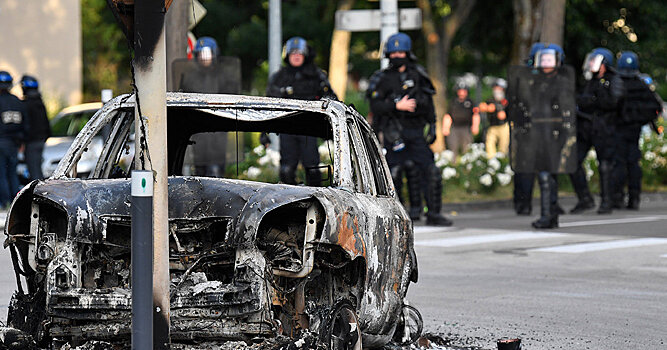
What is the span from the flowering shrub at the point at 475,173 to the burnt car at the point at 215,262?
569 inches

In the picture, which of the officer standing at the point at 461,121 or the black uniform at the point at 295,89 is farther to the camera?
the officer standing at the point at 461,121

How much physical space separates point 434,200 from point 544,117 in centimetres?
182

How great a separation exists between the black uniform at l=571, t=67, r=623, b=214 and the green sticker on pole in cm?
1396

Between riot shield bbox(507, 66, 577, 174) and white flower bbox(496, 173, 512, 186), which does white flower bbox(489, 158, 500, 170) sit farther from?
riot shield bbox(507, 66, 577, 174)

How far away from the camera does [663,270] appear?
11977mm

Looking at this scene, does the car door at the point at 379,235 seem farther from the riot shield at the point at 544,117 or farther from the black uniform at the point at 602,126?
the black uniform at the point at 602,126

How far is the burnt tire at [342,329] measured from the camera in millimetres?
5980

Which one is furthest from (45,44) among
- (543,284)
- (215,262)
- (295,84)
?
(215,262)

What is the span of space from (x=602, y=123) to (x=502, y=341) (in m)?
12.5

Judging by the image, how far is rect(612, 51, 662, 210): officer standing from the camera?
19.0 m

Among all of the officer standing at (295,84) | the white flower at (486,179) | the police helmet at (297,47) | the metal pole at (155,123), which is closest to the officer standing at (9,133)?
the officer standing at (295,84)

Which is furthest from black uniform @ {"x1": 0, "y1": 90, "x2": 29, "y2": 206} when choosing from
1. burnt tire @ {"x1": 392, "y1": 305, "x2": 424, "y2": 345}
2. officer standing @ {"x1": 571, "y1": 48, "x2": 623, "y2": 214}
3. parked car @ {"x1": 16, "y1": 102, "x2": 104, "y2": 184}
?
burnt tire @ {"x1": 392, "y1": 305, "x2": 424, "y2": 345}

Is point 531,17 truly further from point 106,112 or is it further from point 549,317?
point 106,112

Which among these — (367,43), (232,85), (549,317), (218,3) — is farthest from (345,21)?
(218,3)
